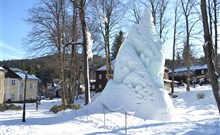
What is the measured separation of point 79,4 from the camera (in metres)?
25.6

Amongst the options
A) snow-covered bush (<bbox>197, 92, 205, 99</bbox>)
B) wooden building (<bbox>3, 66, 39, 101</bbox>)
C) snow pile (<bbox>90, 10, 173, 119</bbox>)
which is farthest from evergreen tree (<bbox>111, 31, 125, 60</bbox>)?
snow pile (<bbox>90, 10, 173, 119</bbox>)

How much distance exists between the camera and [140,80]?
65.1 feet

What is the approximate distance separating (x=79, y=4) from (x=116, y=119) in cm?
1246

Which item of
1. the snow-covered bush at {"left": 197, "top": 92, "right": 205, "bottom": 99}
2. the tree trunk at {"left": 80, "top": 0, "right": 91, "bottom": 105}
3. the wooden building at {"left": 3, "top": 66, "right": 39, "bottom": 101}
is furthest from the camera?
the wooden building at {"left": 3, "top": 66, "right": 39, "bottom": 101}

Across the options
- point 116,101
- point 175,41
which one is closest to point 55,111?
point 116,101

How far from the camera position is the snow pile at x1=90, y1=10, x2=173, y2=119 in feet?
63.6

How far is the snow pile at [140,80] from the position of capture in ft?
63.6

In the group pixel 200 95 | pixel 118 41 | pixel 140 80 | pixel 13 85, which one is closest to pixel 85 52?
pixel 140 80

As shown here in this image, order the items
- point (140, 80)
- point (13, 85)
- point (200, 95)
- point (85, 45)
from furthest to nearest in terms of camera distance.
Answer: point (13, 85) → point (200, 95) → point (85, 45) → point (140, 80)

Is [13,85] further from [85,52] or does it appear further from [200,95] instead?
[85,52]

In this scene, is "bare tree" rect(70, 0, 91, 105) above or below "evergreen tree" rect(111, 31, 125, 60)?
below

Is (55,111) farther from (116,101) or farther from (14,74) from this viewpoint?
(14,74)

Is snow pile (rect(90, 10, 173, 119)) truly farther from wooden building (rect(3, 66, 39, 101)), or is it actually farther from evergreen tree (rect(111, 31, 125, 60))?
wooden building (rect(3, 66, 39, 101))

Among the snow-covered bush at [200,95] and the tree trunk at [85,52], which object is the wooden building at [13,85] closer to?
the tree trunk at [85,52]
